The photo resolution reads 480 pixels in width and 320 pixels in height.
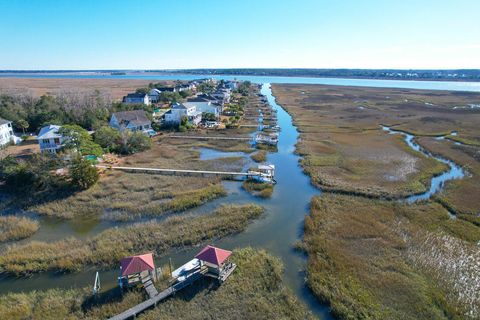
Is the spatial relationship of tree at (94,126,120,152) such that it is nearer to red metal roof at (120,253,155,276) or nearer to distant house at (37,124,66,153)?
distant house at (37,124,66,153)

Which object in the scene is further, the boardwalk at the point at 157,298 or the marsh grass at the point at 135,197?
the marsh grass at the point at 135,197

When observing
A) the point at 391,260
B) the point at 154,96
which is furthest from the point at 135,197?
the point at 154,96

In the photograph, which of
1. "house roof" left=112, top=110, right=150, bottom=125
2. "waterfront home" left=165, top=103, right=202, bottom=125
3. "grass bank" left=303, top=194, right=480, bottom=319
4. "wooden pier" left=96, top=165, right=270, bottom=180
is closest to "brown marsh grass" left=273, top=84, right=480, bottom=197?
"grass bank" left=303, top=194, right=480, bottom=319

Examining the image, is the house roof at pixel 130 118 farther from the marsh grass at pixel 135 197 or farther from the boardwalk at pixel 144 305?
the boardwalk at pixel 144 305

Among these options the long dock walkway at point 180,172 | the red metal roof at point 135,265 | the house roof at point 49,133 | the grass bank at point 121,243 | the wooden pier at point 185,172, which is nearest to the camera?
the red metal roof at point 135,265

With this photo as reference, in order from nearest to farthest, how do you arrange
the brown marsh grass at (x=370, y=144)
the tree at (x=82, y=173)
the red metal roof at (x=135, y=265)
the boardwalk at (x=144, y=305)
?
the boardwalk at (x=144, y=305) → the red metal roof at (x=135, y=265) → the tree at (x=82, y=173) → the brown marsh grass at (x=370, y=144)

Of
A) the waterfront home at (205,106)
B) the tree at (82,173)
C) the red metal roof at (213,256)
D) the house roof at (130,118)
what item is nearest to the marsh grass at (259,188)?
the red metal roof at (213,256)
